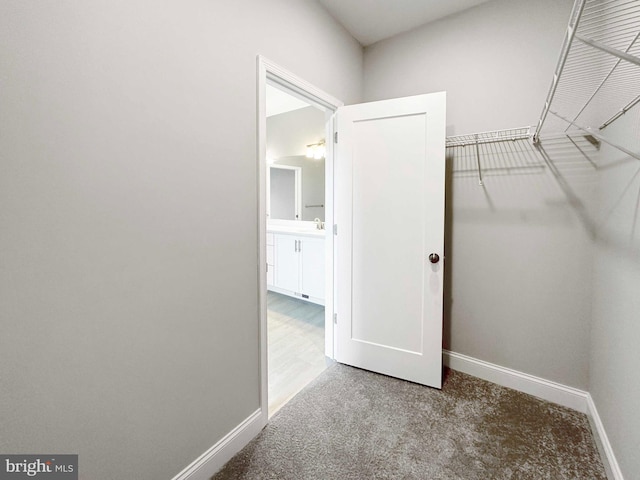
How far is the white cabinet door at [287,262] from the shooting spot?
3.83 metres

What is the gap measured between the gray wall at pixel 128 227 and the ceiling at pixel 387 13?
0.71 meters

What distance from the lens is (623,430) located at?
1.26 meters

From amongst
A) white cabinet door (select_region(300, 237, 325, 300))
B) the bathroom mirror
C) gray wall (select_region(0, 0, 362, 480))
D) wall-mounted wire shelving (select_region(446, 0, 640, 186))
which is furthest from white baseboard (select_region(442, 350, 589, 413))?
the bathroom mirror

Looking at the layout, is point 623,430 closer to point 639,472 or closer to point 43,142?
point 639,472

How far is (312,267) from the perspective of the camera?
367cm

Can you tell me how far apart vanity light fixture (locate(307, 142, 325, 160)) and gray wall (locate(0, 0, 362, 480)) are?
2.21 metres

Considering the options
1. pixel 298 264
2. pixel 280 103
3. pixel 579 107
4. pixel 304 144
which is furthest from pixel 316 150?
pixel 579 107

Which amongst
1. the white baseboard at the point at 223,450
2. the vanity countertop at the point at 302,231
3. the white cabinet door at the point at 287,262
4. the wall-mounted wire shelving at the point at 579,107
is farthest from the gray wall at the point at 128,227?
the white cabinet door at the point at 287,262

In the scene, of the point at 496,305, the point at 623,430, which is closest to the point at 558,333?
the point at 496,305

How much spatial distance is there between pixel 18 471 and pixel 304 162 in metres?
3.70

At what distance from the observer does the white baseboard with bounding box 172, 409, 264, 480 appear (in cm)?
133

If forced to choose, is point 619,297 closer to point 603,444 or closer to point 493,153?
point 603,444

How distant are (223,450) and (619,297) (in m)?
1.99

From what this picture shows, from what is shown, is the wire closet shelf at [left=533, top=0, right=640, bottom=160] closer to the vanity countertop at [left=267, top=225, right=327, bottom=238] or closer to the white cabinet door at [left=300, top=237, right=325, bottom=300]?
the vanity countertop at [left=267, top=225, right=327, bottom=238]
